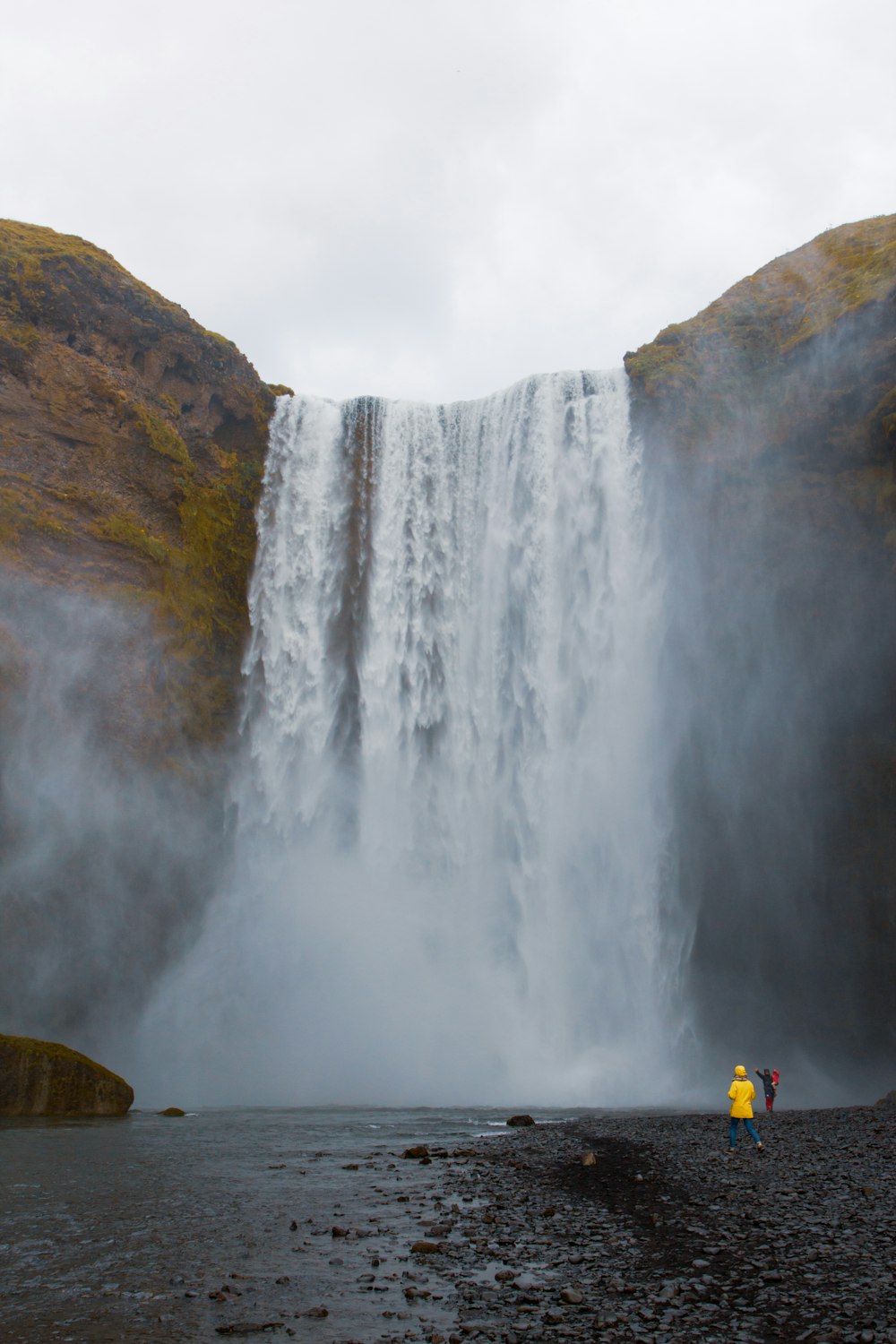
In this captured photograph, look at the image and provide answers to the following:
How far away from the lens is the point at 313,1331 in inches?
233

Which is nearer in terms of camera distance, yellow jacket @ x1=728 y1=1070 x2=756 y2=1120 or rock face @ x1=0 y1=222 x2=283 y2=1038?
yellow jacket @ x1=728 y1=1070 x2=756 y2=1120

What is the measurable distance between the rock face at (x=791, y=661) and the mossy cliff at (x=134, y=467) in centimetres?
1428

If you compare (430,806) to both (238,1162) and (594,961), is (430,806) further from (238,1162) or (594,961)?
(238,1162)

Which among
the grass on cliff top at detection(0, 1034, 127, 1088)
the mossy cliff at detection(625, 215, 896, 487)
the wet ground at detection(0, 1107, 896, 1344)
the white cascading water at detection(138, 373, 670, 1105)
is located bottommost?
the wet ground at detection(0, 1107, 896, 1344)

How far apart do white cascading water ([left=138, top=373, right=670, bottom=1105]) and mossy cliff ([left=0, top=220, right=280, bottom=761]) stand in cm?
149

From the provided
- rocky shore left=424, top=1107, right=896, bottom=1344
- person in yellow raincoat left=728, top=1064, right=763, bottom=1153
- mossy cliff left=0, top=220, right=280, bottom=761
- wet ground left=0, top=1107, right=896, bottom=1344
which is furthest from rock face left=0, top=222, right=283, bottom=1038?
person in yellow raincoat left=728, top=1064, right=763, bottom=1153

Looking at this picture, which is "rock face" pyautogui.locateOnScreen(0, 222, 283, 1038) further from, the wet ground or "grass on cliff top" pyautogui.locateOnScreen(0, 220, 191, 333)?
the wet ground

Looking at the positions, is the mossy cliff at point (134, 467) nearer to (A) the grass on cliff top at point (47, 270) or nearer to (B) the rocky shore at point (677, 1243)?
(A) the grass on cliff top at point (47, 270)

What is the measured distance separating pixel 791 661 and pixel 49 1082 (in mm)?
21695

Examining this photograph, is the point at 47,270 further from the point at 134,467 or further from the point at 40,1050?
A: the point at 40,1050

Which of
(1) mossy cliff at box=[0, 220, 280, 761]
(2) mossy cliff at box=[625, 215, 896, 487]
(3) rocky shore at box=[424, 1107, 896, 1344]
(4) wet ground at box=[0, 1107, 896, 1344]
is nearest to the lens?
(3) rocky shore at box=[424, 1107, 896, 1344]

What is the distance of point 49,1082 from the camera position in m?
18.5

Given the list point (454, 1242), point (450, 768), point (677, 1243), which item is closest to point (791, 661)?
point (450, 768)

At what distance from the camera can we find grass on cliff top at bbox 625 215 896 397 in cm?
2956
